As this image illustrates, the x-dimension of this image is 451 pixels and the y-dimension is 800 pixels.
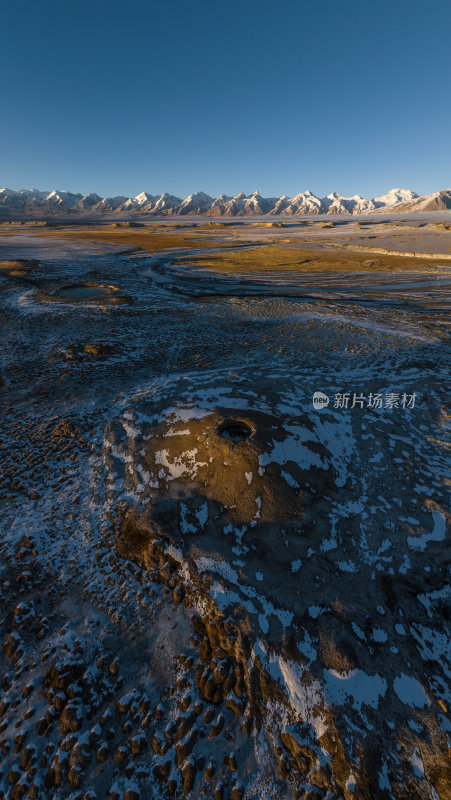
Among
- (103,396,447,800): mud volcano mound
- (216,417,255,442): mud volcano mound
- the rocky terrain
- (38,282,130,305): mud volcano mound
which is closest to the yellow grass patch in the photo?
(38,282,130,305): mud volcano mound

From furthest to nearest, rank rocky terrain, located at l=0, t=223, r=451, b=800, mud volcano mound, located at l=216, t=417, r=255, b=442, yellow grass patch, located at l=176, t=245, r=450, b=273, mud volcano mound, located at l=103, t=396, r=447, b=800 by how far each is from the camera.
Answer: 1. yellow grass patch, located at l=176, t=245, r=450, b=273
2. mud volcano mound, located at l=216, t=417, r=255, b=442
3. mud volcano mound, located at l=103, t=396, r=447, b=800
4. rocky terrain, located at l=0, t=223, r=451, b=800

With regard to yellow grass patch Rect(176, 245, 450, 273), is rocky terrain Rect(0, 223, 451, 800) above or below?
below

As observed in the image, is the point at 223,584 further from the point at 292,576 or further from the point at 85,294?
the point at 85,294

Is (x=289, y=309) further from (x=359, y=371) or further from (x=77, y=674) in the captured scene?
(x=77, y=674)

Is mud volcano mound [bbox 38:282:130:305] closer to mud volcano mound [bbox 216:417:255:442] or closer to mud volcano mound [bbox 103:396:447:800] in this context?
mud volcano mound [bbox 103:396:447:800]

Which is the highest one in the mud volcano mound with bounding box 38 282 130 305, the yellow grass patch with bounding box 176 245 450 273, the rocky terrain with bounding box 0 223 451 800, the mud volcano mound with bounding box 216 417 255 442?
the yellow grass patch with bounding box 176 245 450 273

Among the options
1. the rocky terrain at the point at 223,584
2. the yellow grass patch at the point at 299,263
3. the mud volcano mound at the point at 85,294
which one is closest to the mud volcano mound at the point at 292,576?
the rocky terrain at the point at 223,584

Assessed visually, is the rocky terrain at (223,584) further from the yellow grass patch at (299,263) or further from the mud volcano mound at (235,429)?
the yellow grass patch at (299,263)
